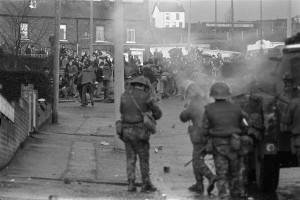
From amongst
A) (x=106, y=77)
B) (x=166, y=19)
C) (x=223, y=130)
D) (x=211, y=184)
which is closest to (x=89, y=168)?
(x=211, y=184)

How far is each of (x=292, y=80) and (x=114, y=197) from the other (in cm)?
302

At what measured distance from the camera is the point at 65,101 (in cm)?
2867

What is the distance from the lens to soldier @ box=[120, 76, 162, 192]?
10.9m

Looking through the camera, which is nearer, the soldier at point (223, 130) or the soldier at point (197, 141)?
the soldier at point (223, 130)

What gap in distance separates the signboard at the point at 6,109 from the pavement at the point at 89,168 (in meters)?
0.81

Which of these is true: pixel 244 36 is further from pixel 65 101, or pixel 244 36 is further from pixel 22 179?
pixel 22 179

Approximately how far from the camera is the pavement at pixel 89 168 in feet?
35.1

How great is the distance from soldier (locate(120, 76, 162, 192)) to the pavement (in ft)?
1.05

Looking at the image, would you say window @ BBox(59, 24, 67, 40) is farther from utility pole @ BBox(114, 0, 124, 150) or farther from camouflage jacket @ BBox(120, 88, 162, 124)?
camouflage jacket @ BBox(120, 88, 162, 124)

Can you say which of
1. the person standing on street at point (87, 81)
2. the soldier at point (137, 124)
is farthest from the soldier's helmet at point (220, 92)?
the person standing on street at point (87, 81)

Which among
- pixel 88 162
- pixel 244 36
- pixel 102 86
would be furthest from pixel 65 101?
pixel 244 36

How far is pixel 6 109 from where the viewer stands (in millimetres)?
12859

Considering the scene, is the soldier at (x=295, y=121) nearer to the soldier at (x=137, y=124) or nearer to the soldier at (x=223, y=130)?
A: the soldier at (x=223, y=130)

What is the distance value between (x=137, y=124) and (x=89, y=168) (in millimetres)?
2607
